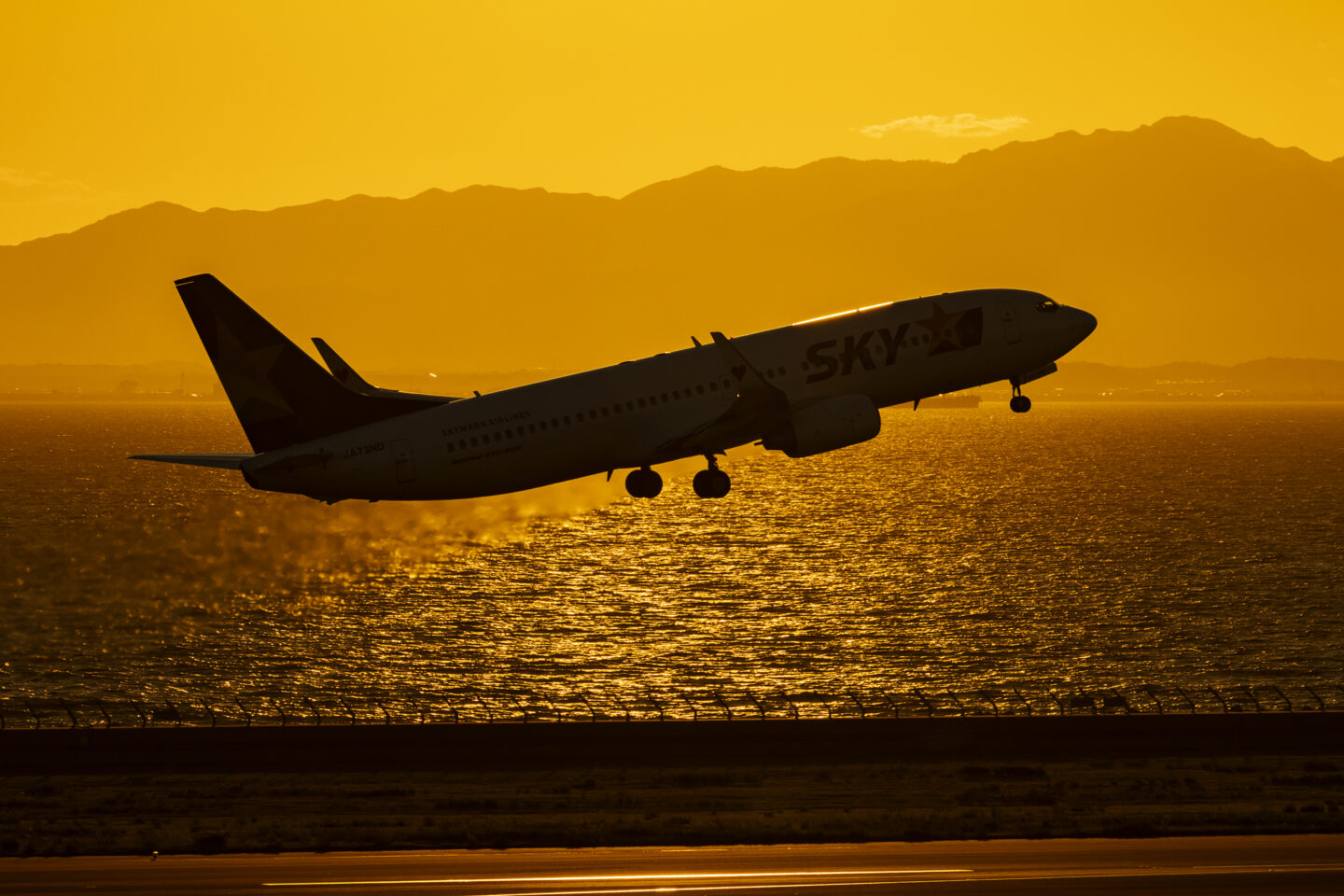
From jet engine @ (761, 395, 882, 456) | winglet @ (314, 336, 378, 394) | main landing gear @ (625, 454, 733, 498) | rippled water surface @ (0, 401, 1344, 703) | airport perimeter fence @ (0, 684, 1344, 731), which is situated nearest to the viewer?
jet engine @ (761, 395, 882, 456)

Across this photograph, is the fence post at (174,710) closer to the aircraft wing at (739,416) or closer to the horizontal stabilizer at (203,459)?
the horizontal stabilizer at (203,459)

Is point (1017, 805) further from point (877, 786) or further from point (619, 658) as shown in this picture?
point (619, 658)

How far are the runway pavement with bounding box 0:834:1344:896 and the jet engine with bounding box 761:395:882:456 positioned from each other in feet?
78.3

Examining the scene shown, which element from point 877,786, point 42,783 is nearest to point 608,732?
point 877,786

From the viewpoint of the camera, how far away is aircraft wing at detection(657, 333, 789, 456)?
64.1 metres

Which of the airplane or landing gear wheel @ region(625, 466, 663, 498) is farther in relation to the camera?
landing gear wheel @ region(625, 466, 663, 498)

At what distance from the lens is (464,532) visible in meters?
144

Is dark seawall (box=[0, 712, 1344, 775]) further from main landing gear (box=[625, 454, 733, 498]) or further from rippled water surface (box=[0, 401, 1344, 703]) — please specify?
main landing gear (box=[625, 454, 733, 498])

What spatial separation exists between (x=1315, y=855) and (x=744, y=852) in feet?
98.8

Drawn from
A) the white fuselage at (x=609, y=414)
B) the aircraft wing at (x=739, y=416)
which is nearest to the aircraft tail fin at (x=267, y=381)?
the white fuselage at (x=609, y=414)

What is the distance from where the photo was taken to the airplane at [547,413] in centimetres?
6028

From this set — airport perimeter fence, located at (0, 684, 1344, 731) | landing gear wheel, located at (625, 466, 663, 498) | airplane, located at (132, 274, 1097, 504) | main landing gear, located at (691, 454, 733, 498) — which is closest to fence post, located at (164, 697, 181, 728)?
airport perimeter fence, located at (0, 684, 1344, 731)

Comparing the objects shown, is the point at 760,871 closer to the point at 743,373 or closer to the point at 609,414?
the point at 743,373

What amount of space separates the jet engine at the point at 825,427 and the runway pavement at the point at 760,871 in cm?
2386
